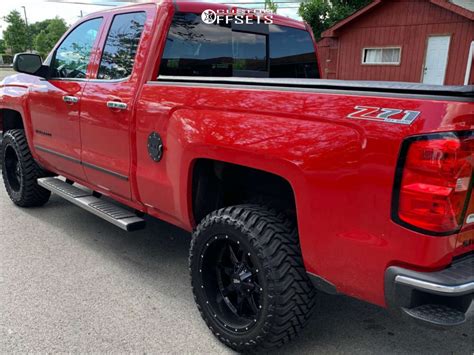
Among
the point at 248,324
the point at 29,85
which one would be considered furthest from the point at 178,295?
the point at 29,85

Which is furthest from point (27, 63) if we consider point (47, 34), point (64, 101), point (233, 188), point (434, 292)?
point (47, 34)

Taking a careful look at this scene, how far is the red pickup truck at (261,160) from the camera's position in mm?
1692

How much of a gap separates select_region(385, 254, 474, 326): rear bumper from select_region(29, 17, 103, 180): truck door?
2.86m

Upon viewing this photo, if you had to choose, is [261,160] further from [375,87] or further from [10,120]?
[10,120]

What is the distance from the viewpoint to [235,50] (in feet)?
11.5

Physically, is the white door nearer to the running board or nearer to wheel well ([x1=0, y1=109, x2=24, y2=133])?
wheel well ([x1=0, y1=109, x2=24, y2=133])

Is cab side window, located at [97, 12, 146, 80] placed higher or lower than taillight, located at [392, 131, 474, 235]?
higher

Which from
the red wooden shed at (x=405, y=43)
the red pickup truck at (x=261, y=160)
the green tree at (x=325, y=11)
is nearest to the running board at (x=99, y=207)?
the red pickup truck at (x=261, y=160)

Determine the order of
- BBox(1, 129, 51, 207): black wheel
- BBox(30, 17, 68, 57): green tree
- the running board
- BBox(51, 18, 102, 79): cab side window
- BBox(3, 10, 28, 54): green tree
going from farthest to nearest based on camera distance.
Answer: BBox(30, 17, 68, 57): green tree
BBox(3, 10, 28, 54): green tree
BBox(1, 129, 51, 207): black wheel
BBox(51, 18, 102, 79): cab side window
the running board

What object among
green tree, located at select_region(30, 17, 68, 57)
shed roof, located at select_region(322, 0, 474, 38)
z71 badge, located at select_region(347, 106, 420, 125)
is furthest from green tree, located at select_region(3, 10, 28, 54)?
z71 badge, located at select_region(347, 106, 420, 125)

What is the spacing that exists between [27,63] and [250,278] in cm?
302

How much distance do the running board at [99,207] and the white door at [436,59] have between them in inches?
569

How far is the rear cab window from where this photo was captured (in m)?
3.15

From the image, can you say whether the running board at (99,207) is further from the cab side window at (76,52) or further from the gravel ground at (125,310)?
the cab side window at (76,52)
